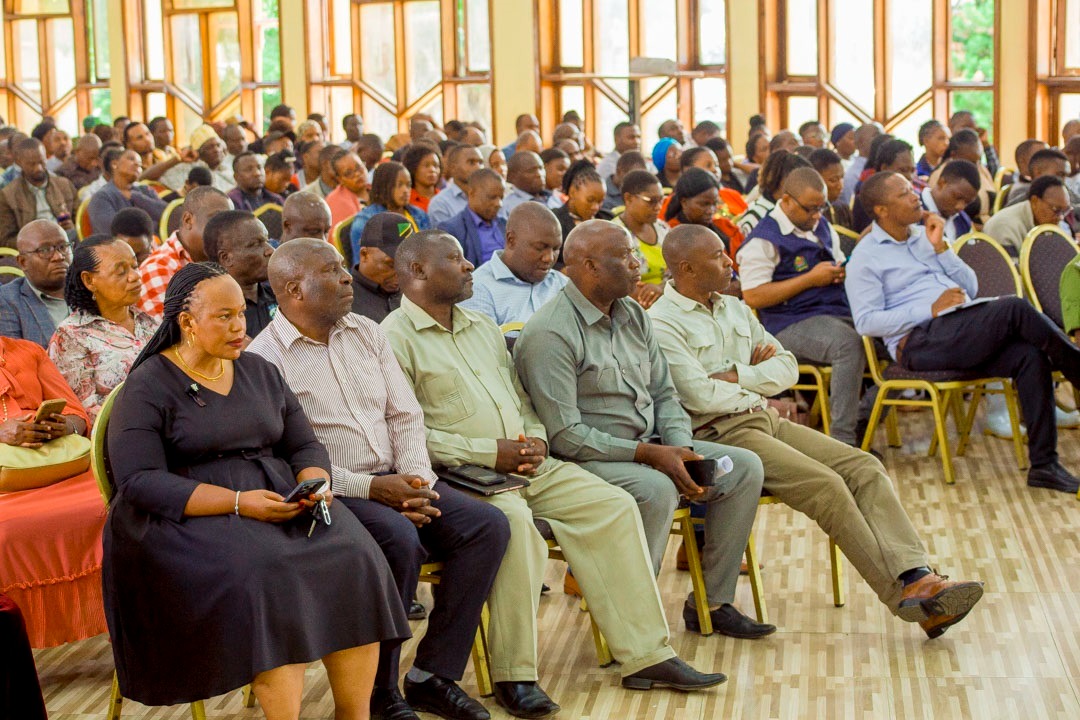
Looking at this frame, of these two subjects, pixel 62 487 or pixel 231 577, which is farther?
pixel 62 487

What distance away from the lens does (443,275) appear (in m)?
3.43

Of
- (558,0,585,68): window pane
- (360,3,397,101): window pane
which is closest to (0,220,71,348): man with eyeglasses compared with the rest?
(558,0,585,68): window pane

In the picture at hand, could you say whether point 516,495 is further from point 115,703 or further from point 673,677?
point 115,703

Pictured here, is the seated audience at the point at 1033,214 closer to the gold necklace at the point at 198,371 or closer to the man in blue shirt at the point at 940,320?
the man in blue shirt at the point at 940,320

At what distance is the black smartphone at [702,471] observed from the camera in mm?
3391

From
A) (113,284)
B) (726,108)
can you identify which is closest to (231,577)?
(113,284)

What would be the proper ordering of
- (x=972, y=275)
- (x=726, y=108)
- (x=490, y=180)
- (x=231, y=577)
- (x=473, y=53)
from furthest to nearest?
(x=473, y=53) < (x=726, y=108) < (x=490, y=180) < (x=972, y=275) < (x=231, y=577)

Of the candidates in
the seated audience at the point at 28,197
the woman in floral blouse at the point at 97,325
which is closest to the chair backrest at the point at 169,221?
the seated audience at the point at 28,197

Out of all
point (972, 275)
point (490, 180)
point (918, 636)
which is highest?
point (490, 180)

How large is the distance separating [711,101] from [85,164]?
19.4ft

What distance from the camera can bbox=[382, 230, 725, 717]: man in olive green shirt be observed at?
3.12m

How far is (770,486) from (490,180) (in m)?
2.61

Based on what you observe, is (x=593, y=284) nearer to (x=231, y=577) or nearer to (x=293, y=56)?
(x=231, y=577)

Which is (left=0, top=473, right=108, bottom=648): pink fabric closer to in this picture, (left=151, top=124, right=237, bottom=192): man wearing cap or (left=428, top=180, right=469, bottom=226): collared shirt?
(left=428, top=180, right=469, bottom=226): collared shirt
